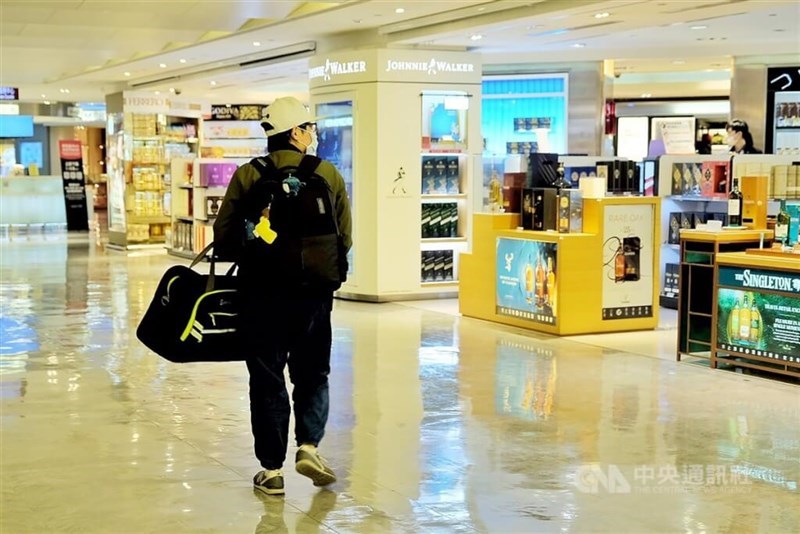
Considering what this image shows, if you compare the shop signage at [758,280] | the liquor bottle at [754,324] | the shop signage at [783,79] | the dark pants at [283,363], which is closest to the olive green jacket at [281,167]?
the dark pants at [283,363]

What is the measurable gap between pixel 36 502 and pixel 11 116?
1058 inches

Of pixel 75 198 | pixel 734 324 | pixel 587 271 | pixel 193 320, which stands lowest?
pixel 734 324

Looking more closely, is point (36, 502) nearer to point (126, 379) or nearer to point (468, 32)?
point (126, 379)

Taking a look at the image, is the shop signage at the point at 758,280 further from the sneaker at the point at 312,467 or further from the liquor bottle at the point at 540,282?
the sneaker at the point at 312,467

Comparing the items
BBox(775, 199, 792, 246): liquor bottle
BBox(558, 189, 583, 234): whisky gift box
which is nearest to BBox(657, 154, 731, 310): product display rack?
BBox(558, 189, 583, 234): whisky gift box

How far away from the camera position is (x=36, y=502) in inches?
175

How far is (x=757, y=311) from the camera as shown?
720 centimetres

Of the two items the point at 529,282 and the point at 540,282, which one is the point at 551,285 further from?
the point at 529,282

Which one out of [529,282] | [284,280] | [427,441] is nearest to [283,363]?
[284,280]

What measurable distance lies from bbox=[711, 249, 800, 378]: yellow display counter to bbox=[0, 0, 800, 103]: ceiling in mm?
2699

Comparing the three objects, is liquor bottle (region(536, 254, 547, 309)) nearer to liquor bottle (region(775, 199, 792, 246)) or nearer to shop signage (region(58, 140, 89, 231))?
liquor bottle (region(775, 199, 792, 246))

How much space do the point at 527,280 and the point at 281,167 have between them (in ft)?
16.9

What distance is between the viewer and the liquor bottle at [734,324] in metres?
7.36

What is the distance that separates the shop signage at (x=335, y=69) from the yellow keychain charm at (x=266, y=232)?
7.14m
